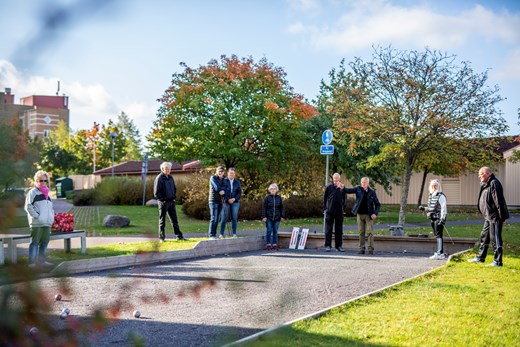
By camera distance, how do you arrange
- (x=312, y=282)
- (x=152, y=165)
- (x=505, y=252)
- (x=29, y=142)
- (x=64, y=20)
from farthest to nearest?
(x=152, y=165) → (x=505, y=252) → (x=312, y=282) → (x=29, y=142) → (x=64, y=20)

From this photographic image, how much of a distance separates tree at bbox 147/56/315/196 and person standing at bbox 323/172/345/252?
33.2 feet

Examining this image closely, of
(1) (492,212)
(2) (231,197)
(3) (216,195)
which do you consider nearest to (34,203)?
(1) (492,212)

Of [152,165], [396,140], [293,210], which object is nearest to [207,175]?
[293,210]

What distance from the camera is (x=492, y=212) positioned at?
11953 millimetres

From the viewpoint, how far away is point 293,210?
28.6 meters

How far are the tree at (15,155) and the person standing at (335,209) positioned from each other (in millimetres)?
14614

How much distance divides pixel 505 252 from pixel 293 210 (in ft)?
50.0

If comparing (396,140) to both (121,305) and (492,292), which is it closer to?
(492,292)

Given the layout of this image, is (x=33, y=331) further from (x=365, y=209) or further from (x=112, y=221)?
(x=365, y=209)

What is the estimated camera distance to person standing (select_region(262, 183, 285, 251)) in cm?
1595

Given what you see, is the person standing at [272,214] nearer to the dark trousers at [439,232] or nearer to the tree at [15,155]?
the dark trousers at [439,232]

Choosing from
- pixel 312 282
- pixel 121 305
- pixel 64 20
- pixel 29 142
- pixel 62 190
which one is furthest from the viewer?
pixel 312 282

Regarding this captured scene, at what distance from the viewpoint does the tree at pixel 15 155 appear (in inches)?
47.4

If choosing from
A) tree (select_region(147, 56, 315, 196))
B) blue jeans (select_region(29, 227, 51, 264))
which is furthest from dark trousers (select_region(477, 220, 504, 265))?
tree (select_region(147, 56, 315, 196))
